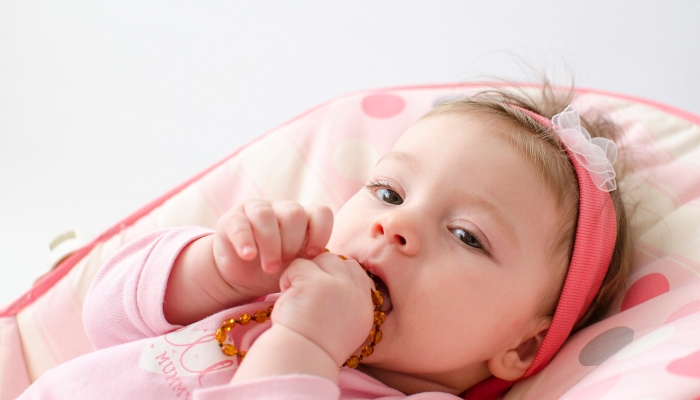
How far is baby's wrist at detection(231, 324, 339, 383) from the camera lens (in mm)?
762

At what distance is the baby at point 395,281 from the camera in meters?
0.83

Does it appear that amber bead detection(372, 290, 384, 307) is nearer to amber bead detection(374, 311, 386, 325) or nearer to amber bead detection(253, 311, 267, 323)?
amber bead detection(374, 311, 386, 325)

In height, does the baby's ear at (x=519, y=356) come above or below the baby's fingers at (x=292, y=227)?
below

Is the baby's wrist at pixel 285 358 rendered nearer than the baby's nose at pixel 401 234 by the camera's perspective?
Yes

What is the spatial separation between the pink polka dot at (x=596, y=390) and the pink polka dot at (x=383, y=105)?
2.40 ft

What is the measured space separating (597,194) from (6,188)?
1.35 m

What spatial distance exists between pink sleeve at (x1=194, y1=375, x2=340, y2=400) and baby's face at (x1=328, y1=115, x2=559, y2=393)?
0.20m

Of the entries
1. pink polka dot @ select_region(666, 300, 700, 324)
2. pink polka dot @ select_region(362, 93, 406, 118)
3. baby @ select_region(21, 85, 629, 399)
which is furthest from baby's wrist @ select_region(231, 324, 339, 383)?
pink polka dot @ select_region(362, 93, 406, 118)

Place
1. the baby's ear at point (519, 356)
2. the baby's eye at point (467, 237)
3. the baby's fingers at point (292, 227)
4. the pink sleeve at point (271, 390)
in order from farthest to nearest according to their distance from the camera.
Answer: the baby's ear at point (519, 356), the baby's eye at point (467, 237), the baby's fingers at point (292, 227), the pink sleeve at point (271, 390)

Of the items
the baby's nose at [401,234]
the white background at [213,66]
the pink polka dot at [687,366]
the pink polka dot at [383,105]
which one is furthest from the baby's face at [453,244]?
the white background at [213,66]

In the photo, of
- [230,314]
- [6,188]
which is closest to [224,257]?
[230,314]

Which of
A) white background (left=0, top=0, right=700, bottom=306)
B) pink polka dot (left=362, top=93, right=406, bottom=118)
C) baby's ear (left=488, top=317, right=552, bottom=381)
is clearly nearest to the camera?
baby's ear (left=488, top=317, right=552, bottom=381)

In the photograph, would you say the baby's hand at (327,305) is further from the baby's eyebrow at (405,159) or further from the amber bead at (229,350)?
the baby's eyebrow at (405,159)

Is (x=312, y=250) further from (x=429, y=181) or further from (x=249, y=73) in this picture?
(x=249, y=73)
